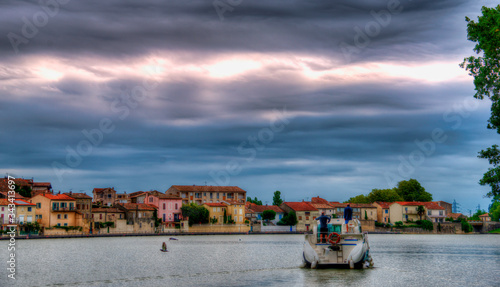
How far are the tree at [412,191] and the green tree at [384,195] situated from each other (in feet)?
8.29

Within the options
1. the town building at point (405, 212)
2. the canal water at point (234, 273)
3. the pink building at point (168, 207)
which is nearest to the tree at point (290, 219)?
the pink building at point (168, 207)

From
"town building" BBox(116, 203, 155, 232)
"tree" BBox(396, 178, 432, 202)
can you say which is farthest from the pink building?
"tree" BBox(396, 178, 432, 202)

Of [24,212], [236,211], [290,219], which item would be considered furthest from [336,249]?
[290,219]

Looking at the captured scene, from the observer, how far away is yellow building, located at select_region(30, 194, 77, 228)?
114 meters

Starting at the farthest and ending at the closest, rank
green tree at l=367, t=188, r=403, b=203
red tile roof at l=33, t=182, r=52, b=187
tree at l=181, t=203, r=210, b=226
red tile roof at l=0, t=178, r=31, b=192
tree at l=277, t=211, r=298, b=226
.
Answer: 1. green tree at l=367, t=188, r=403, b=203
2. red tile roof at l=33, t=182, r=52, b=187
3. tree at l=277, t=211, r=298, b=226
4. tree at l=181, t=203, r=210, b=226
5. red tile roof at l=0, t=178, r=31, b=192

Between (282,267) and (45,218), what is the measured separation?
7907 cm

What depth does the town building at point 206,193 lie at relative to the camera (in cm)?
15012

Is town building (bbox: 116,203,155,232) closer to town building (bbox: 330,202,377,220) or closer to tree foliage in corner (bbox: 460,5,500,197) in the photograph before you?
town building (bbox: 330,202,377,220)

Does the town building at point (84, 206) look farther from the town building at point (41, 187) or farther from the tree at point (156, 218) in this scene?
the town building at point (41, 187)

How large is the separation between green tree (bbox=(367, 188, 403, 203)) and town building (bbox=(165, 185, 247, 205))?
4645 cm

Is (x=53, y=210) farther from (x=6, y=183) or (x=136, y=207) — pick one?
(x=6, y=183)

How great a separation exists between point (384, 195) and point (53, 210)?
102539mm

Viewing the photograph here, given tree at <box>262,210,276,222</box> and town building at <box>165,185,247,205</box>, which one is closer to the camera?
tree at <box>262,210,276,222</box>

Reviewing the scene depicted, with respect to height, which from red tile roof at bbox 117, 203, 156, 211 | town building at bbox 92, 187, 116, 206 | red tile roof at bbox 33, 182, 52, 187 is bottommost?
red tile roof at bbox 117, 203, 156, 211
